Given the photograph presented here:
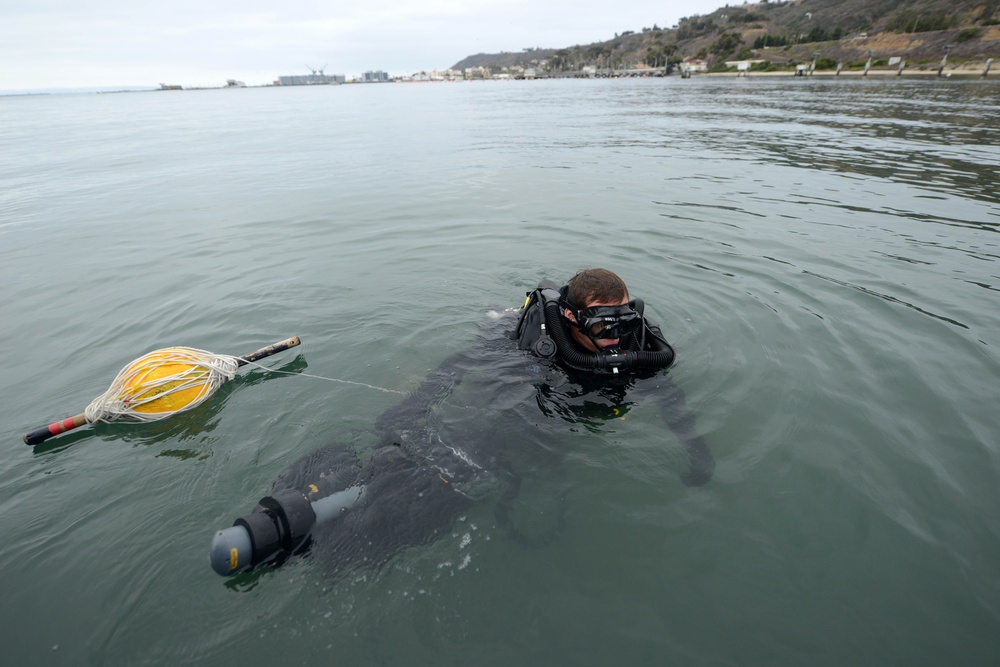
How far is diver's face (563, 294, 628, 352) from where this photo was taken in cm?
406

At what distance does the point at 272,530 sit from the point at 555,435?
2.32 metres

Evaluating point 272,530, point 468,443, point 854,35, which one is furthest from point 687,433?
point 854,35

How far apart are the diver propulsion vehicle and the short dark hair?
2.47 meters

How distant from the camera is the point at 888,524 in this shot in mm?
3291

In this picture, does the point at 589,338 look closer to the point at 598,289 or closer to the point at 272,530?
the point at 598,289

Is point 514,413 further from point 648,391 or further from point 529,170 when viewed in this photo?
point 529,170

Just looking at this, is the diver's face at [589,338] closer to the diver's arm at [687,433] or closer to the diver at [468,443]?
the diver at [468,443]

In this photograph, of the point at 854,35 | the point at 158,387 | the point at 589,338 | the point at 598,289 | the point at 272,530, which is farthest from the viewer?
the point at 854,35

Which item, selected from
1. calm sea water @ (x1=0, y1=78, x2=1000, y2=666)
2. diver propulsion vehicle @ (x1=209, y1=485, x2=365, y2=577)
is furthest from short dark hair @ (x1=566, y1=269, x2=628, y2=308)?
diver propulsion vehicle @ (x1=209, y1=485, x2=365, y2=577)

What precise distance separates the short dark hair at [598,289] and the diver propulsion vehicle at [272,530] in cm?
247

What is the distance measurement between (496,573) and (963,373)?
5.43 meters

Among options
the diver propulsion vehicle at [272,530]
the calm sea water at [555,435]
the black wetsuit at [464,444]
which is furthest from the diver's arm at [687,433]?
the diver propulsion vehicle at [272,530]

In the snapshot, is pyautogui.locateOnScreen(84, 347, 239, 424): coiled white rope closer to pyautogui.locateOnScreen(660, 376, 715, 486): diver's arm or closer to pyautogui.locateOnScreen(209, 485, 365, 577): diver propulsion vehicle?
pyautogui.locateOnScreen(209, 485, 365, 577): diver propulsion vehicle

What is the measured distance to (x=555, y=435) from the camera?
408cm
